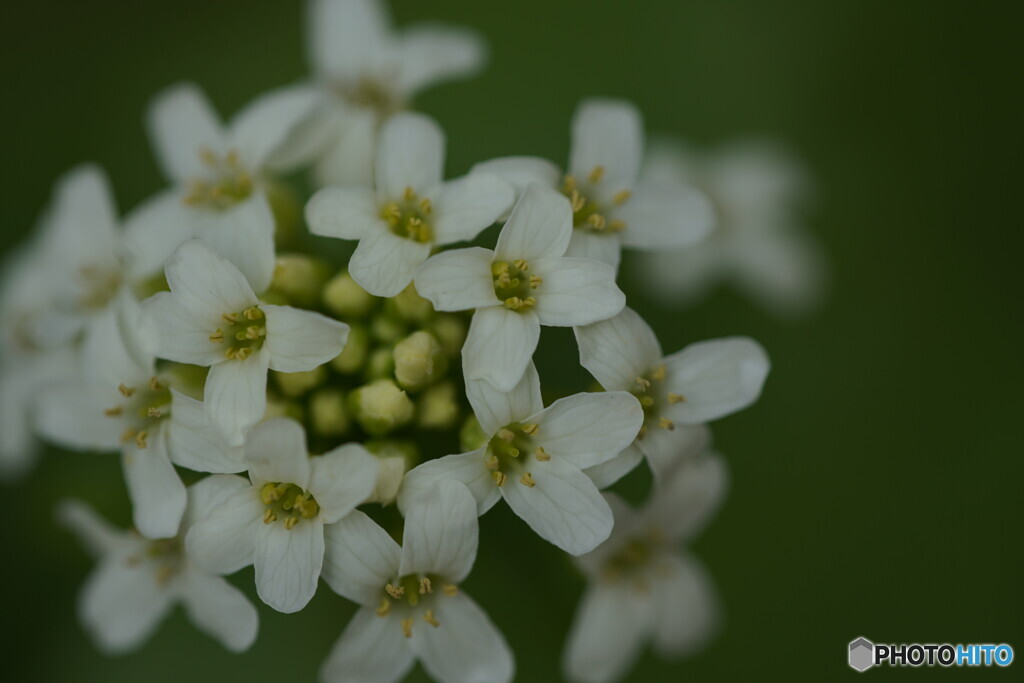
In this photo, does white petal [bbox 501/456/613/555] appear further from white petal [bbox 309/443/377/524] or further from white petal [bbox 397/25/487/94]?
white petal [bbox 397/25/487/94]

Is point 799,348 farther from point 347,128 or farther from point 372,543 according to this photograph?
point 372,543

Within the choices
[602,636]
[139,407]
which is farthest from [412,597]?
[139,407]

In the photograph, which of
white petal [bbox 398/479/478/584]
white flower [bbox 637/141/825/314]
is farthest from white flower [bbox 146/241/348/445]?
white flower [bbox 637/141/825/314]

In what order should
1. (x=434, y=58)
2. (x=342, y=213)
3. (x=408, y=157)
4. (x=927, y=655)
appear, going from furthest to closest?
(x=927, y=655), (x=434, y=58), (x=408, y=157), (x=342, y=213)

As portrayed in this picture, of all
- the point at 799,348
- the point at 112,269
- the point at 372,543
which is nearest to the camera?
the point at 372,543

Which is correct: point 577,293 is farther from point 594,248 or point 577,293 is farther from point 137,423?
point 137,423

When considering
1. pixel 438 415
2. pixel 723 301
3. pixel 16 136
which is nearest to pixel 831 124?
pixel 723 301
